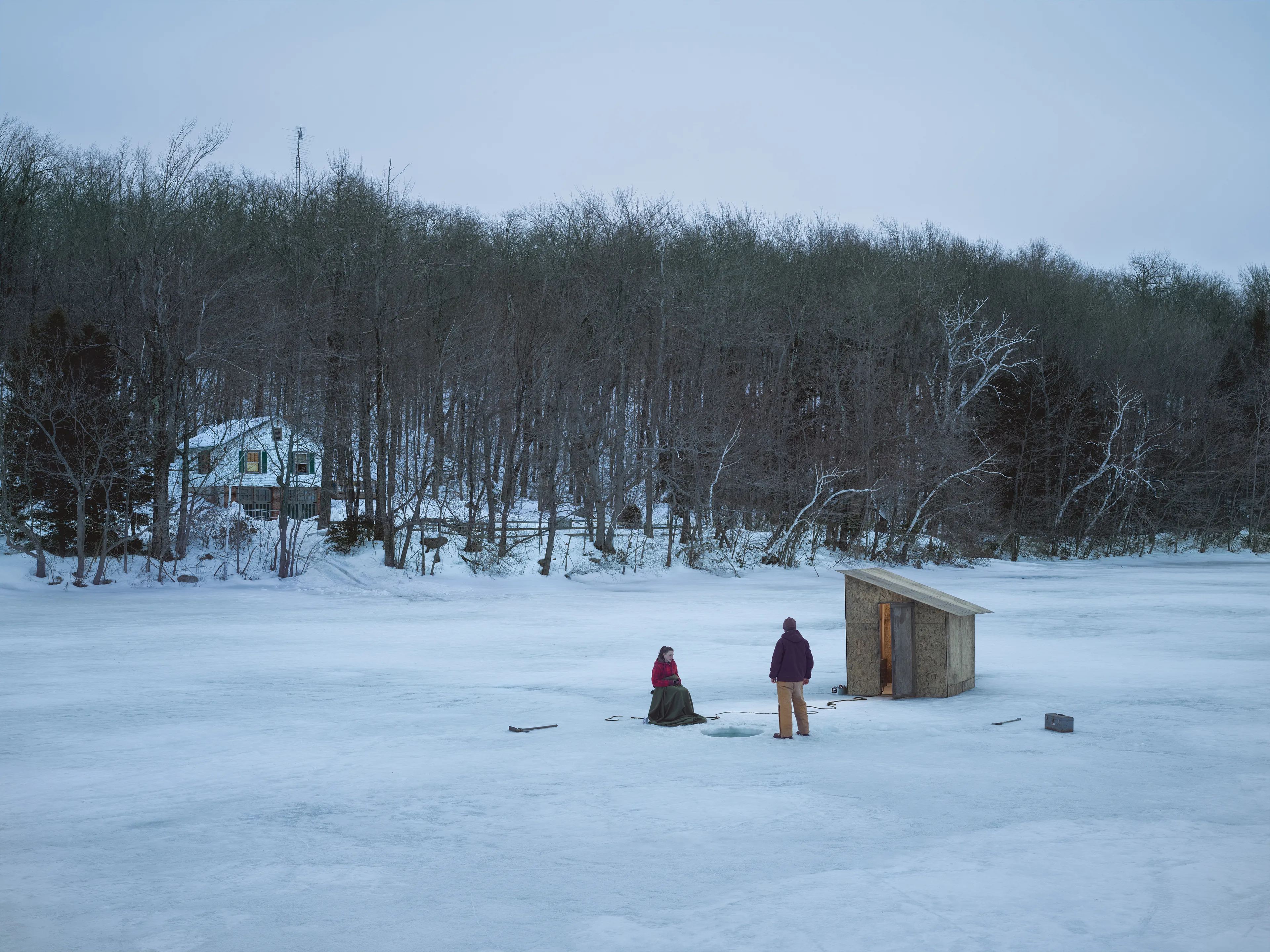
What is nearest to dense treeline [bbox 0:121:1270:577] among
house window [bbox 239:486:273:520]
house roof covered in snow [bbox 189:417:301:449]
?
house roof covered in snow [bbox 189:417:301:449]

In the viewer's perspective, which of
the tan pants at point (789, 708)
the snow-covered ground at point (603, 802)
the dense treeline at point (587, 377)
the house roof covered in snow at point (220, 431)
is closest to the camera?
the snow-covered ground at point (603, 802)

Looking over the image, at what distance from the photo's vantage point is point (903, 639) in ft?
49.6

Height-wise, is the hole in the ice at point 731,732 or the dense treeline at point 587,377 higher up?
the dense treeline at point 587,377

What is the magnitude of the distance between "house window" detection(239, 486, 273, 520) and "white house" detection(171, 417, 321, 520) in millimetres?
39

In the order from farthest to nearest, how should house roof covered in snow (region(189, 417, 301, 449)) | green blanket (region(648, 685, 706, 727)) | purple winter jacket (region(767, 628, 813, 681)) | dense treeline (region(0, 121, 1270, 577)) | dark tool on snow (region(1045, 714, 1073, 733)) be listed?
house roof covered in snow (region(189, 417, 301, 449))
dense treeline (region(0, 121, 1270, 577))
green blanket (region(648, 685, 706, 727))
dark tool on snow (region(1045, 714, 1073, 733))
purple winter jacket (region(767, 628, 813, 681))

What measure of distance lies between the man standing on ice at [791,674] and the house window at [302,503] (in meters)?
22.4

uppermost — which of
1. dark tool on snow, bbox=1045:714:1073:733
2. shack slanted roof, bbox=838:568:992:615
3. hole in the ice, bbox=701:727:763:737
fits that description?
shack slanted roof, bbox=838:568:992:615

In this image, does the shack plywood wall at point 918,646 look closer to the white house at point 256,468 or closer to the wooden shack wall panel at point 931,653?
the wooden shack wall panel at point 931,653

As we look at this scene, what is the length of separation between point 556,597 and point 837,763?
64.9ft

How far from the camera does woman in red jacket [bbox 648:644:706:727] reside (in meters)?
12.8

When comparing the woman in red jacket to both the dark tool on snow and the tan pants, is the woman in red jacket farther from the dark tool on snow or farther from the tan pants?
the dark tool on snow

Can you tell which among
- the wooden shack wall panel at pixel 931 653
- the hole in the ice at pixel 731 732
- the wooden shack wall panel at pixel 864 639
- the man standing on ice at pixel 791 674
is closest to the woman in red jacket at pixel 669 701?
the hole in the ice at pixel 731 732

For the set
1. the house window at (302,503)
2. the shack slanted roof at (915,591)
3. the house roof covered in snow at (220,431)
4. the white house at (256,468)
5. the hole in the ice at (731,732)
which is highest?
the house roof covered in snow at (220,431)

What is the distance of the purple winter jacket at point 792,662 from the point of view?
1200cm
